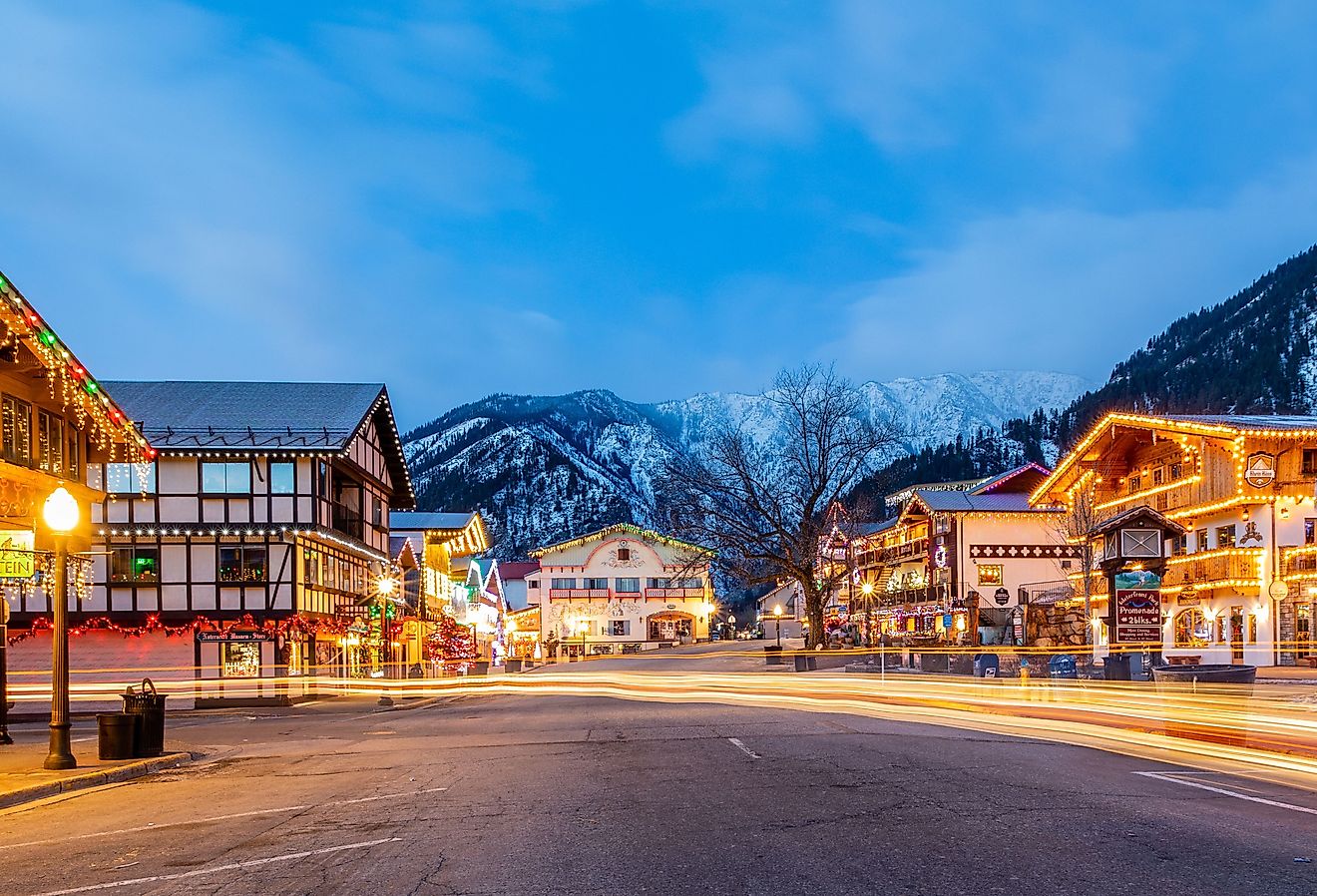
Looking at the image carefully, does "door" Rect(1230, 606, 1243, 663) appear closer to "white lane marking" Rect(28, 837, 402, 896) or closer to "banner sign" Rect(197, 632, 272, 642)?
"banner sign" Rect(197, 632, 272, 642)

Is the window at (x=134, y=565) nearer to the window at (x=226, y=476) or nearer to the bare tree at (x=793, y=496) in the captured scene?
the window at (x=226, y=476)

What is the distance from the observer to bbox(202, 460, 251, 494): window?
41969mm

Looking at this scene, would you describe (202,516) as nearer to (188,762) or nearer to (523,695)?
(523,695)

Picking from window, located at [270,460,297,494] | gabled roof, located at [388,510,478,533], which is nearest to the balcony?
window, located at [270,460,297,494]

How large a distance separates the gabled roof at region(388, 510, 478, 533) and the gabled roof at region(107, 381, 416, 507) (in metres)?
15.4

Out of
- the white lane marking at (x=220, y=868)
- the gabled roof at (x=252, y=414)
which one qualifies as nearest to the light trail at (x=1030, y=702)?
the gabled roof at (x=252, y=414)

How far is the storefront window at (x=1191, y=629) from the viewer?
154 ft

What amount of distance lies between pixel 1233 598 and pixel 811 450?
18755 millimetres

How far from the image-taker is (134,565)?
41.3 meters

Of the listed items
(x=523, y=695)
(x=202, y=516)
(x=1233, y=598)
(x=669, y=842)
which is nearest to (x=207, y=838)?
(x=669, y=842)

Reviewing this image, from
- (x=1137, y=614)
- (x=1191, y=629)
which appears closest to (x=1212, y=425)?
(x=1191, y=629)

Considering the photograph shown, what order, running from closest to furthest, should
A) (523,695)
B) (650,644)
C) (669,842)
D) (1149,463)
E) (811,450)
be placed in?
(669,842)
(523,695)
(1149,463)
(811,450)
(650,644)

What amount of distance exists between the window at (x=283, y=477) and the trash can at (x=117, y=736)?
24610mm

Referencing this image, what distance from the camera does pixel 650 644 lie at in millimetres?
96500
